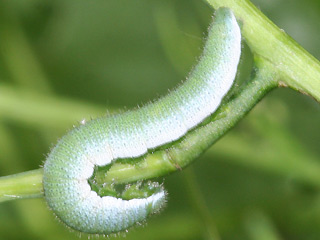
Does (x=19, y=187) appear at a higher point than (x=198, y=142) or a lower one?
lower

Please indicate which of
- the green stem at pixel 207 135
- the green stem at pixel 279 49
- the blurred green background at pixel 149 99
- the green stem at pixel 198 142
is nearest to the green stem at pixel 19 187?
the green stem at pixel 198 142

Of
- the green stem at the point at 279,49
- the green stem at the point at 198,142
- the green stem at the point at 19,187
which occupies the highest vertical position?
the green stem at the point at 279,49

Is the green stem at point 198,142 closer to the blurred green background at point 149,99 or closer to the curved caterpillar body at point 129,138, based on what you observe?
the curved caterpillar body at point 129,138

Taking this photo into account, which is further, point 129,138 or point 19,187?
point 129,138

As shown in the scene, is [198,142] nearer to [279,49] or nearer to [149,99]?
[279,49]

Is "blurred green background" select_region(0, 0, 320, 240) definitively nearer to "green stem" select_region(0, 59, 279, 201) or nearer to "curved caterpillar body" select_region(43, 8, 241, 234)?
"curved caterpillar body" select_region(43, 8, 241, 234)

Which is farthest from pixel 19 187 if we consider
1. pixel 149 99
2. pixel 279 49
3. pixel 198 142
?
pixel 149 99
